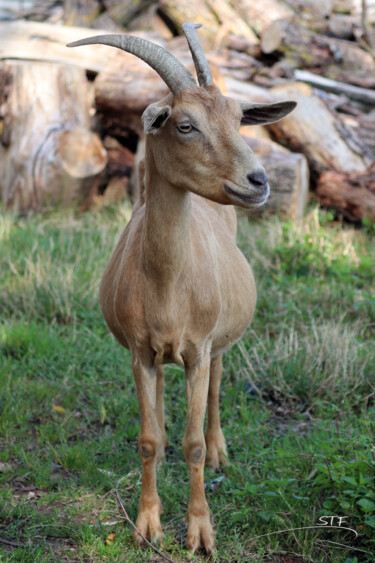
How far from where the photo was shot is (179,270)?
3248 mm

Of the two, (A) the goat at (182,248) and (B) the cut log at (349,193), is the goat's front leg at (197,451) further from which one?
(B) the cut log at (349,193)

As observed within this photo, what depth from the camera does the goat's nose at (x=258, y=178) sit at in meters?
2.81

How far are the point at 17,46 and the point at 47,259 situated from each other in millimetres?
4220

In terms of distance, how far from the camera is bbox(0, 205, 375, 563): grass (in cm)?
335

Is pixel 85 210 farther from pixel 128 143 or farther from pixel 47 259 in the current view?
pixel 47 259

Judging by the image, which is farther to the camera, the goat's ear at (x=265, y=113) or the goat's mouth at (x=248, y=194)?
the goat's ear at (x=265, y=113)

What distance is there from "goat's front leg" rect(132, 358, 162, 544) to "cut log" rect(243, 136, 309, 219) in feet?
16.0

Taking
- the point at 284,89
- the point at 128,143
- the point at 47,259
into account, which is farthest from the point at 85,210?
the point at 284,89

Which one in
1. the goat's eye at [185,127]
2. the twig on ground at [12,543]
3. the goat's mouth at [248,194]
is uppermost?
the goat's eye at [185,127]

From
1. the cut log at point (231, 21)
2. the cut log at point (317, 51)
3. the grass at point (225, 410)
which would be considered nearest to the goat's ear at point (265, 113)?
the grass at point (225, 410)

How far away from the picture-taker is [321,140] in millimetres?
9086

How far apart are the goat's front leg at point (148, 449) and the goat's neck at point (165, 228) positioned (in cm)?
54

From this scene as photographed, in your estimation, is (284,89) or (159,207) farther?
(284,89)

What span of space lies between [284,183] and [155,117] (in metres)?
5.48
